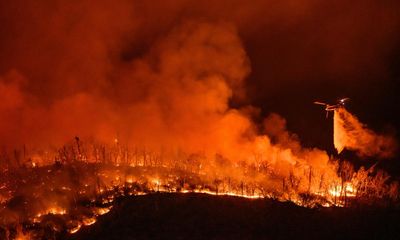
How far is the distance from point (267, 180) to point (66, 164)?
1340 centimetres

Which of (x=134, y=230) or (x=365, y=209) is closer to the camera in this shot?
(x=134, y=230)

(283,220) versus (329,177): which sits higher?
(329,177)

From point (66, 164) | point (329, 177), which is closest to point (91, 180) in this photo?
point (66, 164)

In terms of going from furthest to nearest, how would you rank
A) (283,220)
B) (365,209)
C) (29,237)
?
1. (365,209)
2. (283,220)
3. (29,237)

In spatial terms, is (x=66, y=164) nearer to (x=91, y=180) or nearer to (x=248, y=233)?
(x=91, y=180)

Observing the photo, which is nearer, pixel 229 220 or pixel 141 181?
pixel 229 220

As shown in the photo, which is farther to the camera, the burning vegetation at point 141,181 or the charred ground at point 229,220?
the burning vegetation at point 141,181

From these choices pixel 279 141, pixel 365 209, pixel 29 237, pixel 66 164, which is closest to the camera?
pixel 29 237

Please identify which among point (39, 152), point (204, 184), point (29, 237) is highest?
point (39, 152)

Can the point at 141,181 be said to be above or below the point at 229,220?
above

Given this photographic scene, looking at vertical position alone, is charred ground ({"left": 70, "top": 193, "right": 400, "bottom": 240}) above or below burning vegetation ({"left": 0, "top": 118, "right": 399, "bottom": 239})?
below

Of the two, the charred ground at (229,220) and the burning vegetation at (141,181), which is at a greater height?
the burning vegetation at (141,181)

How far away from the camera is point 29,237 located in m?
25.4

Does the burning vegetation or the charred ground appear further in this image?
the burning vegetation
